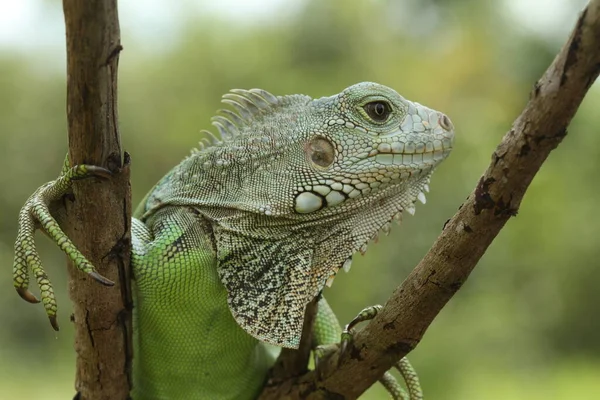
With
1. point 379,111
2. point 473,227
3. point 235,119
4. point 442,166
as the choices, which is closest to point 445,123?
point 379,111

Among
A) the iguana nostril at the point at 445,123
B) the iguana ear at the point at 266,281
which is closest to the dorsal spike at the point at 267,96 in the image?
the iguana ear at the point at 266,281

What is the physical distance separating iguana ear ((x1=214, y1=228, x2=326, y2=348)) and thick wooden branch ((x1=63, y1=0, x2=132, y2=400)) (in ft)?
1.57

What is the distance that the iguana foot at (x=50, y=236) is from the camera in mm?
2455

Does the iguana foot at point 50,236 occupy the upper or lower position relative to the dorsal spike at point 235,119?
lower

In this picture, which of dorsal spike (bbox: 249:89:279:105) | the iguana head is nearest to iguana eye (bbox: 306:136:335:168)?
the iguana head

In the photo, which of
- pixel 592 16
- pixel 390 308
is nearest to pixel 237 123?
pixel 390 308

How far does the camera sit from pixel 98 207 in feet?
8.46

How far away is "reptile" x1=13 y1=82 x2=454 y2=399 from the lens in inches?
117

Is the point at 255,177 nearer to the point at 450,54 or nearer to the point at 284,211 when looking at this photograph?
the point at 284,211

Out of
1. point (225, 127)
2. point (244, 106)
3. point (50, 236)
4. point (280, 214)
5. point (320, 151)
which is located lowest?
point (50, 236)

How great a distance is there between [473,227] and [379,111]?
0.90m

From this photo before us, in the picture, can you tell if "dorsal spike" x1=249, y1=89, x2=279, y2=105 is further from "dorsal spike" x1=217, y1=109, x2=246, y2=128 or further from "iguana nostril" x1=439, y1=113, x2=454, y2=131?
"iguana nostril" x1=439, y1=113, x2=454, y2=131

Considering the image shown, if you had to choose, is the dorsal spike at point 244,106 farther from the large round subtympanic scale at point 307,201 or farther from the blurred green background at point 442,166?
the blurred green background at point 442,166

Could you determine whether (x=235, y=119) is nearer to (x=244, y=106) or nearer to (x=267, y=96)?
(x=244, y=106)
